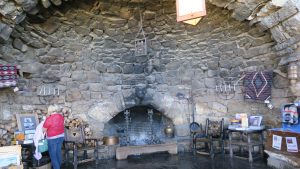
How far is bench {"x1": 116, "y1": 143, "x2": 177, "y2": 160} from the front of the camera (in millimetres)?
4535

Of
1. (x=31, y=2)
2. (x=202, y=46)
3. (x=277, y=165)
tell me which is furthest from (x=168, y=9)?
(x=277, y=165)

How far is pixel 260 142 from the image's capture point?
13.5 feet

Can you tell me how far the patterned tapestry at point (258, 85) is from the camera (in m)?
4.08

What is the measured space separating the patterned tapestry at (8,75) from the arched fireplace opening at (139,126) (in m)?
2.00

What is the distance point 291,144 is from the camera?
3.29m

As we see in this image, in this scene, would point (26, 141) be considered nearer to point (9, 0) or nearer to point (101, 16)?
point (9, 0)

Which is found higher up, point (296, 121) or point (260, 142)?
point (296, 121)

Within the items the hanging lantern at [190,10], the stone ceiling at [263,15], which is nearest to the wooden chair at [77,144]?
the stone ceiling at [263,15]

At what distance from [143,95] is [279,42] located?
8.42ft

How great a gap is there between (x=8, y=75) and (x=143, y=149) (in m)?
2.57

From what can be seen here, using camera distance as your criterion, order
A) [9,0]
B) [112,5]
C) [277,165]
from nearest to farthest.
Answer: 1. [9,0]
2. [277,165]
3. [112,5]

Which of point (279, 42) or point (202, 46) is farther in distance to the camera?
point (202, 46)

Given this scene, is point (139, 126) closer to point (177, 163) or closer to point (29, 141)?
point (177, 163)

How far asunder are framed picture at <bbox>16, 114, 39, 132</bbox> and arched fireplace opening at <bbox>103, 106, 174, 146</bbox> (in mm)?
1432
